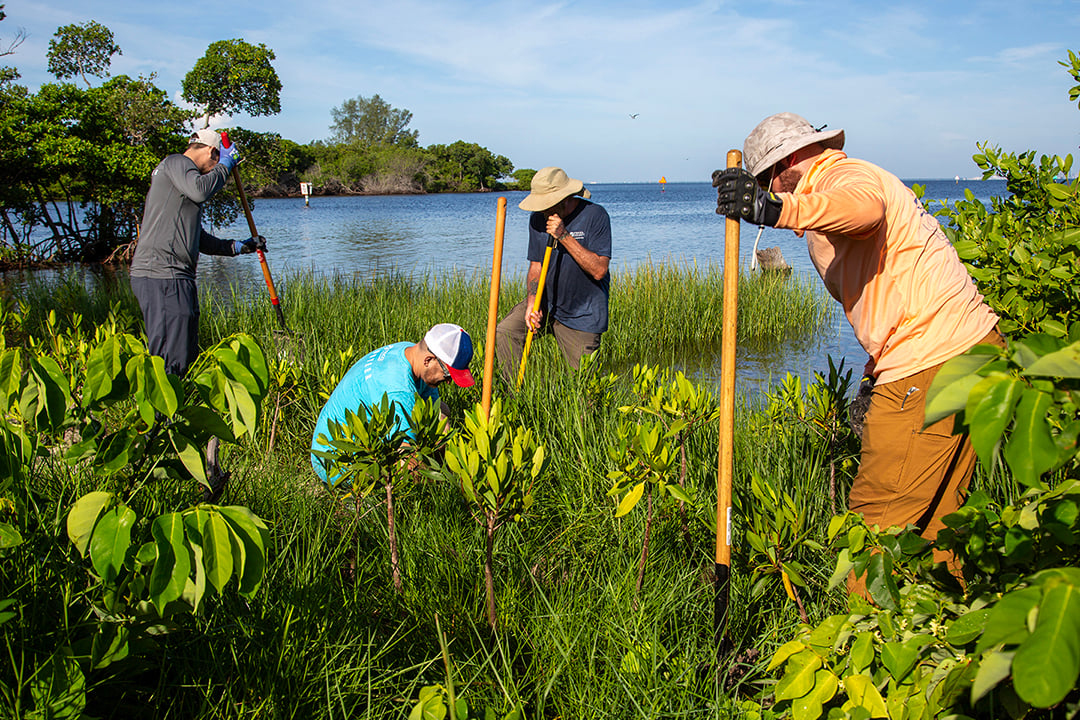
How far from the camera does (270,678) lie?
1.83 metres

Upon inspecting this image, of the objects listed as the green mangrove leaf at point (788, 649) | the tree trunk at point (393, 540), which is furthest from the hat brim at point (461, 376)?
the green mangrove leaf at point (788, 649)

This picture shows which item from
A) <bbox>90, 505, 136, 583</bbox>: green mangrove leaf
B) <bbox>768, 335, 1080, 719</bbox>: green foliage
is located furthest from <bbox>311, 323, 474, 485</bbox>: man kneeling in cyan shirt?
<bbox>768, 335, 1080, 719</bbox>: green foliage

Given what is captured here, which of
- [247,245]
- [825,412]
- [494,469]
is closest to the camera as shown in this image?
[494,469]

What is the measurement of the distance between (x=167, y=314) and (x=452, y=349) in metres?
2.41

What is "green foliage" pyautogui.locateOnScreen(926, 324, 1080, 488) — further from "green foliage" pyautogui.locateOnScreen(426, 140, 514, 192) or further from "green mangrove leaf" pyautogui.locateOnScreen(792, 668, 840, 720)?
"green foliage" pyautogui.locateOnScreen(426, 140, 514, 192)

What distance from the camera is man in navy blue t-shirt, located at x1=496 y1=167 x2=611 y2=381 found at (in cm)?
447

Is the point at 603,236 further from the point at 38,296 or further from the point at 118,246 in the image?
the point at 118,246

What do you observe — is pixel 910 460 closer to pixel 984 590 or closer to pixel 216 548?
pixel 984 590

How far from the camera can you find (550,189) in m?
4.54

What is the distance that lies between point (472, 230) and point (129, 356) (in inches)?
1120

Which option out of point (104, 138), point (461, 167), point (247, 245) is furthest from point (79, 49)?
point (461, 167)

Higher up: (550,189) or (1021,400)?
(550,189)

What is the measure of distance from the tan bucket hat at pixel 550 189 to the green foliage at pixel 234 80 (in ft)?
41.1

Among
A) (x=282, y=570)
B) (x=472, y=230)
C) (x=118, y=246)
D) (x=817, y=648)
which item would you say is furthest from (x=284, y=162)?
(x=817, y=648)
